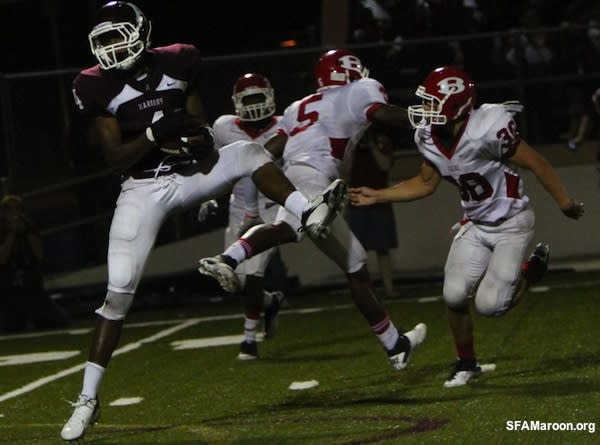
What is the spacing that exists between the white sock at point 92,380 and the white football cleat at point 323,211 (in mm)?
1175

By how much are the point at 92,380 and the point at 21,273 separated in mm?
6597

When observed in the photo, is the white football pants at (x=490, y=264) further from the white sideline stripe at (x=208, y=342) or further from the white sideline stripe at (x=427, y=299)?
the white sideline stripe at (x=427, y=299)

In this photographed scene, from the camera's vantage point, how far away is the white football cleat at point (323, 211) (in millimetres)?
6582

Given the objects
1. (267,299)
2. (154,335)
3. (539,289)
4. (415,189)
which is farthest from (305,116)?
(539,289)

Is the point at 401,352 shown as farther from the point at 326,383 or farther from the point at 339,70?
the point at 339,70

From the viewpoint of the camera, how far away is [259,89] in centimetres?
1009

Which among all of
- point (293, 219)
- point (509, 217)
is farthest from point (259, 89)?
point (509, 217)

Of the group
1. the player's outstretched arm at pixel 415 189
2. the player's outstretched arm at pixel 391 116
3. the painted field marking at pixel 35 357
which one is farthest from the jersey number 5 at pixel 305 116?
the painted field marking at pixel 35 357

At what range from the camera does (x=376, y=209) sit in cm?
1345

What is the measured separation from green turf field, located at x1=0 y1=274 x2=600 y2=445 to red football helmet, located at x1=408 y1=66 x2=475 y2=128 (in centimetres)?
143

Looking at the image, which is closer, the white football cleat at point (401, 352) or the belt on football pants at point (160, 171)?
the belt on football pants at point (160, 171)

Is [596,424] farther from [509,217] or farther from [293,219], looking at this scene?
[293,219]

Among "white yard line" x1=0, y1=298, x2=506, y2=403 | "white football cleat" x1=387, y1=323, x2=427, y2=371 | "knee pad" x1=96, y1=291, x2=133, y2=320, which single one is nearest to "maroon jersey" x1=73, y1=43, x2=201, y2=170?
"knee pad" x1=96, y1=291, x2=133, y2=320

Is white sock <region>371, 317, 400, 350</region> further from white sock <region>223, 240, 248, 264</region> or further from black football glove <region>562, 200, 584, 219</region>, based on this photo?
black football glove <region>562, 200, 584, 219</region>
